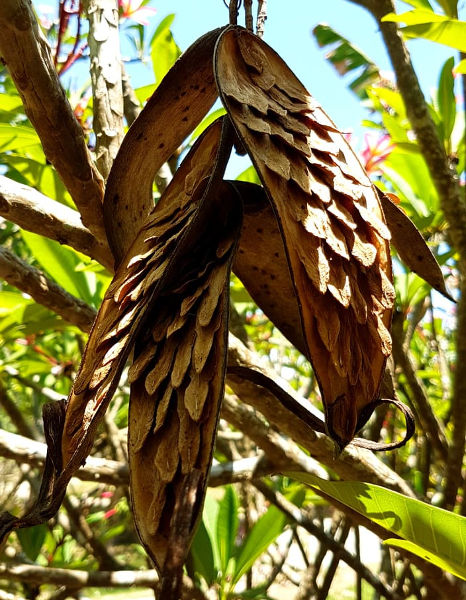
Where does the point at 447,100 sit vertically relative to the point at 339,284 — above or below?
above

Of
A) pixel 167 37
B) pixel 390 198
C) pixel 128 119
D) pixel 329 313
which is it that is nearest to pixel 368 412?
pixel 329 313

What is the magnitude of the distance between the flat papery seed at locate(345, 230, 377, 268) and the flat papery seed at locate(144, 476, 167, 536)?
163mm

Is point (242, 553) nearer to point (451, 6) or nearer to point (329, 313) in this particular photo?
point (329, 313)

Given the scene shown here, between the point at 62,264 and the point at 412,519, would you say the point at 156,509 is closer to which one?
the point at 412,519

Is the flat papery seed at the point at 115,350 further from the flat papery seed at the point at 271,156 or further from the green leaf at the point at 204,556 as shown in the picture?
the green leaf at the point at 204,556

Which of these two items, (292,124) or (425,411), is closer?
(292,124)

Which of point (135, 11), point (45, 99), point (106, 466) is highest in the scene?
point (135, 11)

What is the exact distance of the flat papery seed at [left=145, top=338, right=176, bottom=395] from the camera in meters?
0.33

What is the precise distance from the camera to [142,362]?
0.35m

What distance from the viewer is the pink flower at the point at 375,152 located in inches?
56.6

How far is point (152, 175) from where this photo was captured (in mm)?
512

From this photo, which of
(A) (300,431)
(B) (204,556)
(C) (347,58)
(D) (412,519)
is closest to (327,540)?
(B) (204,556)

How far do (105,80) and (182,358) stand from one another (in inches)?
19.7

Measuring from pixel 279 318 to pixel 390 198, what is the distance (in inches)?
5.0
